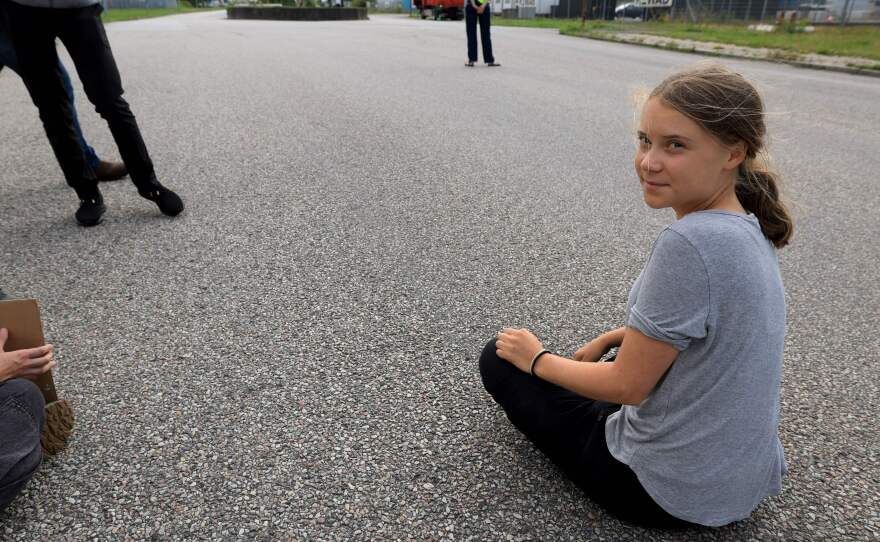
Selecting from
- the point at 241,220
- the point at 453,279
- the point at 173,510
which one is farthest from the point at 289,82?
the point at 173,510

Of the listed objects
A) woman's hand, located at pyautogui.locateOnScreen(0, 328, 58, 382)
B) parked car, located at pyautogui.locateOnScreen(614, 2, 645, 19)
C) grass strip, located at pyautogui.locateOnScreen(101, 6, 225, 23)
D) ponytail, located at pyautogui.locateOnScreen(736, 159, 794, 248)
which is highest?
ponytail, located at pyautogui.locateOnScreen(736, 159, 794, 248)

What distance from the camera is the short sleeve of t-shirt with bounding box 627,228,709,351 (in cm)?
152

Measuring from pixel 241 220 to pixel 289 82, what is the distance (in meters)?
6.44

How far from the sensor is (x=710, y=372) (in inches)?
63.7

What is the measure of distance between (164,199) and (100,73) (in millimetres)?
867

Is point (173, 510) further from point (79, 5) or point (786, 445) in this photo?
point (79, 5)

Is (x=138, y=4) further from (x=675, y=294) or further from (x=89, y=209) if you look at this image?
(x=675, y=294)

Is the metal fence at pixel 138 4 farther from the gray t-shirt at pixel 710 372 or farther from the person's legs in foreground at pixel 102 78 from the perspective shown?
the gray t-shirt at pixel 710 372

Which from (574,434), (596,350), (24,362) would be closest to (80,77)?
(24,362)

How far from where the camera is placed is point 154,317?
10.3 ft

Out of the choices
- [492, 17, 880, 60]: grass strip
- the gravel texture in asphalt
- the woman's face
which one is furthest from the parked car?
the woman's face

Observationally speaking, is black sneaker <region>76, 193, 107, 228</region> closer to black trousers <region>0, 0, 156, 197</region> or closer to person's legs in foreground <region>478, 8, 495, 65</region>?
black trousers <region>0, 0, 156, 197</region>

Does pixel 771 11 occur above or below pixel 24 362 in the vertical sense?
below

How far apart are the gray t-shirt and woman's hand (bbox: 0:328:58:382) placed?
1773 millimetres
